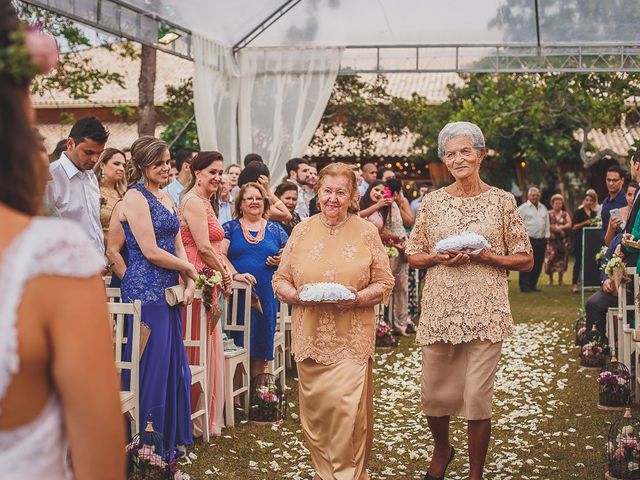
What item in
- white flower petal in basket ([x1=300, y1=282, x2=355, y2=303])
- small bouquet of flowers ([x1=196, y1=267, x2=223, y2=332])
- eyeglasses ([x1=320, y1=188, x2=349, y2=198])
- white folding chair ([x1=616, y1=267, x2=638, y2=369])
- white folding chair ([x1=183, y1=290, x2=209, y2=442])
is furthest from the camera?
white folding chair ([x1=616, y1=267, x2=638, y2=369])

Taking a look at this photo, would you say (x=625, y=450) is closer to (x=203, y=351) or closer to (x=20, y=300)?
(x=203, y=351)

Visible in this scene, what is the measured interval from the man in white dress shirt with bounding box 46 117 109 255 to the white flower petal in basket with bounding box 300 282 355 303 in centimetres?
165

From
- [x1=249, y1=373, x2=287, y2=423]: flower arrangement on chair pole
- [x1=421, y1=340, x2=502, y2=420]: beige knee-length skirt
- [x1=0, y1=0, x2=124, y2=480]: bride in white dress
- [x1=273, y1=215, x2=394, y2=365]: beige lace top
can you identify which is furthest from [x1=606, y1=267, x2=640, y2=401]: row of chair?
[x1=0, y1=0, x2=124, y2=480]: bride in white dress

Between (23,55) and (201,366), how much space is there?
16.4 feet

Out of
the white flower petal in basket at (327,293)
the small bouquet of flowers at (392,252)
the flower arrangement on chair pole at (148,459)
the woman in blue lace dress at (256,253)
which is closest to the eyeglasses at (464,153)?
the white flower petal in basket at (327,293)

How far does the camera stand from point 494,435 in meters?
6.74

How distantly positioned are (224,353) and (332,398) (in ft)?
6.90

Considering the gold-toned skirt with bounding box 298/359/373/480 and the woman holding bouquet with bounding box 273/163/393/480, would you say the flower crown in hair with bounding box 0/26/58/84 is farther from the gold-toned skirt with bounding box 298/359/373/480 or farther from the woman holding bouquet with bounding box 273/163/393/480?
the gold-toned skirt with bounding box 298/359/373/480

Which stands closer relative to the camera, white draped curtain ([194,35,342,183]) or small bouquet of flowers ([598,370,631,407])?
small bouquet of flowers ([598,370,631,407])

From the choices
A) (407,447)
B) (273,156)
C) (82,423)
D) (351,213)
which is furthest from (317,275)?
(273,156)

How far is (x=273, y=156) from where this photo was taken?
12.1 metres

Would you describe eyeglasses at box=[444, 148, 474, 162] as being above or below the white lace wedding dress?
above

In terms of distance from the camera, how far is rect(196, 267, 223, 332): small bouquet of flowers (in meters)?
6.24

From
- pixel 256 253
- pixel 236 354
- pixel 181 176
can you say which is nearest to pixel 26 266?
pixel 236 354
